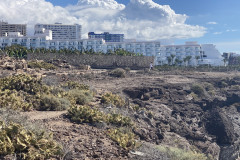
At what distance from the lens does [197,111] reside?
59.2 ft

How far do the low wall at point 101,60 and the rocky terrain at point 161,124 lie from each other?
5.82 m

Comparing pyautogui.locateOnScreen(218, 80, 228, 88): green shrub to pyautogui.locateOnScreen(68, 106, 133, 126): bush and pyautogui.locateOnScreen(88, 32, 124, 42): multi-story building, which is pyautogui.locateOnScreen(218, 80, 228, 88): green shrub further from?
pyautogui.locateOnScreen(88, 32, 124, 42): multi-story building

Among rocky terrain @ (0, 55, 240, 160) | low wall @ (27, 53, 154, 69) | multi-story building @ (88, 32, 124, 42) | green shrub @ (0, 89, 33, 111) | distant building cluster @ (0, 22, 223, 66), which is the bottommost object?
rocky terrain @ (0, 55, 240, 160)

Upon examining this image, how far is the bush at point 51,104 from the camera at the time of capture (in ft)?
31.8

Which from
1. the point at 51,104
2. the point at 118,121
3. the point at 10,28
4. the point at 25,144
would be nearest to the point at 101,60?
the point at 51,104

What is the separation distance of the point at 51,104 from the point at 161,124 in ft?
17.2

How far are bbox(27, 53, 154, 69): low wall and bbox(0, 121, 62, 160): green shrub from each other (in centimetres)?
2935

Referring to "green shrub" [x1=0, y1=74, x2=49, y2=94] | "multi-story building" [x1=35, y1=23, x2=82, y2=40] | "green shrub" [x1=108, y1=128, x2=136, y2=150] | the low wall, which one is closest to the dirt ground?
"green shrub" [x1=108, y1=128, x2=136, y2=150]

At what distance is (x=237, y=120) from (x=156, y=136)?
11023 millimetres

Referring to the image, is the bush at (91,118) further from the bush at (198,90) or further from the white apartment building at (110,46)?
the white apartment building at (110,46)

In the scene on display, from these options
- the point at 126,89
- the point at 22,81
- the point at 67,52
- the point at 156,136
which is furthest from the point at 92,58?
the point at 156,136

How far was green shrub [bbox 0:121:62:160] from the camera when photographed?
16.6ft

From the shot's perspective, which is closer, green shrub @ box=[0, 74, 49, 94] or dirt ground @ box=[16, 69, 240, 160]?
dirt ground @ box=[16, 69, 240, 160]

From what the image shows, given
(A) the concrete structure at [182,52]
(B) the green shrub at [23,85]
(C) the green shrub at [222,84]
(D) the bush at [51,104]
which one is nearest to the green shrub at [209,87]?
(C) the green shrub at [222,84]
